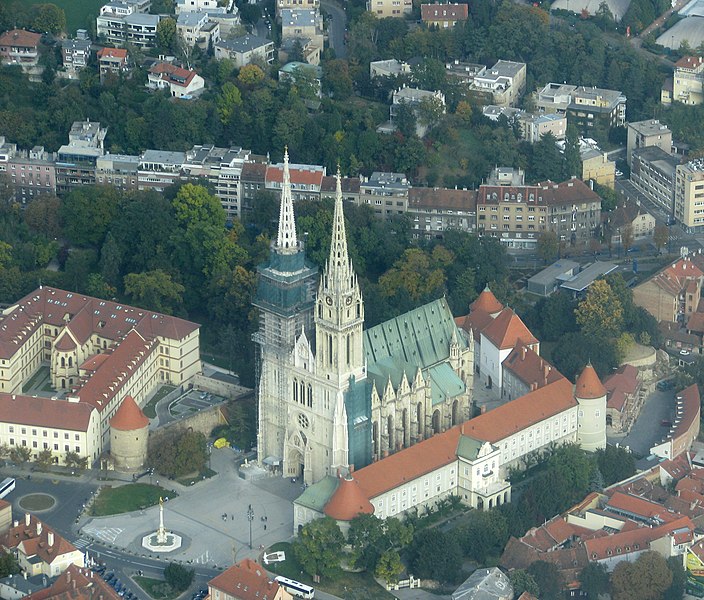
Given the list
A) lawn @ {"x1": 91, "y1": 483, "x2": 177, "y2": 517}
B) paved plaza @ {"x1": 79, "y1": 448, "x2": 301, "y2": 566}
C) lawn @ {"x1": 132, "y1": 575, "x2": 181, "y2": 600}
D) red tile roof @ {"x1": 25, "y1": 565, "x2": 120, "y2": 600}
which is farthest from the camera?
lawn @ {"x1": 91, "y1": 483, "x2": 177, "y2": 517}

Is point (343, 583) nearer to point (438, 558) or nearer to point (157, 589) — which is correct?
point (438, 558)

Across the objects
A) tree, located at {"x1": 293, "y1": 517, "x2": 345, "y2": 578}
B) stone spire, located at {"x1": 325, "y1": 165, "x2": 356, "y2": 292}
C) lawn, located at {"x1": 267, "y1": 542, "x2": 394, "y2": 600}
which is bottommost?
lawn, located at {"x1": 267, "y1": 542, "x2": 394, "y2": 600}

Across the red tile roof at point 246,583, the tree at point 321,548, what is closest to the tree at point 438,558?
the tree at point 321,548

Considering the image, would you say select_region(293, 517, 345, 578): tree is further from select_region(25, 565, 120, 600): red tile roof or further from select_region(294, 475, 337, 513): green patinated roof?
select_region(25, 565, 120, 600): red tile roof

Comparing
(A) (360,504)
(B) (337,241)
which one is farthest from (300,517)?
(B) (337,241)

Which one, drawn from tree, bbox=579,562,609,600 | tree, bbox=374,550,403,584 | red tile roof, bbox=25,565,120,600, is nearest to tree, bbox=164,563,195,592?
red tile roof, bbox=25,565,120,600

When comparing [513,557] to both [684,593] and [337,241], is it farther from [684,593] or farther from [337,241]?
[337,241]

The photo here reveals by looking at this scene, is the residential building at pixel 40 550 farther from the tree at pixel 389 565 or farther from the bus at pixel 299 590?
the tree at pixel 389 565
